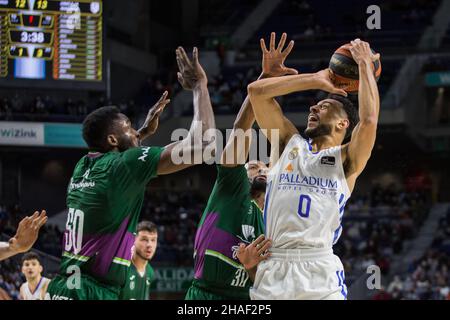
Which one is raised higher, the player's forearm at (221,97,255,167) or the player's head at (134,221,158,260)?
the player's forearm at (221,97,255,167)

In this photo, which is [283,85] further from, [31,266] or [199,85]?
[31,266]

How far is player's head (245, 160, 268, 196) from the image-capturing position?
20.5 feet

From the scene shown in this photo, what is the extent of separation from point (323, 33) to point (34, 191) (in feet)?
35.7

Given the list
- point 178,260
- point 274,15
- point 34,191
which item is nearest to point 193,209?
point 178,260

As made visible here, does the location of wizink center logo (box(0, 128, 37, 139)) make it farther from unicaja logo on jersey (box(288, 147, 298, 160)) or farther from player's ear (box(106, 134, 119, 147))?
unicaja logo on jersey (box(288, 147, 298, 160))

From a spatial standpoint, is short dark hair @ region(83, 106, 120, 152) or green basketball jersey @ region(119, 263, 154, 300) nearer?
short dark hair @ region(83, 106, 120, 152)

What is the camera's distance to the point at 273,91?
5145 mm

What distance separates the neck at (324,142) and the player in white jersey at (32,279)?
5.47m

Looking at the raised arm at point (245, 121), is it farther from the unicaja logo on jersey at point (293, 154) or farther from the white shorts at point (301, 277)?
the white shorts at point (301, 277)

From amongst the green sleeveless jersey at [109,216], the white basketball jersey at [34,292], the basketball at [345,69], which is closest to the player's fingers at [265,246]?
Answer: the green sleeveless jersey at [109,216]

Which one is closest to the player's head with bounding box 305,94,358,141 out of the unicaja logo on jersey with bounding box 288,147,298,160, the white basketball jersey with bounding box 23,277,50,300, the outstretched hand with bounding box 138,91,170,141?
the unicaja logo on jersey with bounding box 288,147,298,160

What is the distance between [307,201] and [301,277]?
44 centimetres

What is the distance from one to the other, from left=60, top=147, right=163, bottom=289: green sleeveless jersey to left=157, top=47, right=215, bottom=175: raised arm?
0.23 feet

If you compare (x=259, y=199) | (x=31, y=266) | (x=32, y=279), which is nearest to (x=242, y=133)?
(x=259, y=199)
